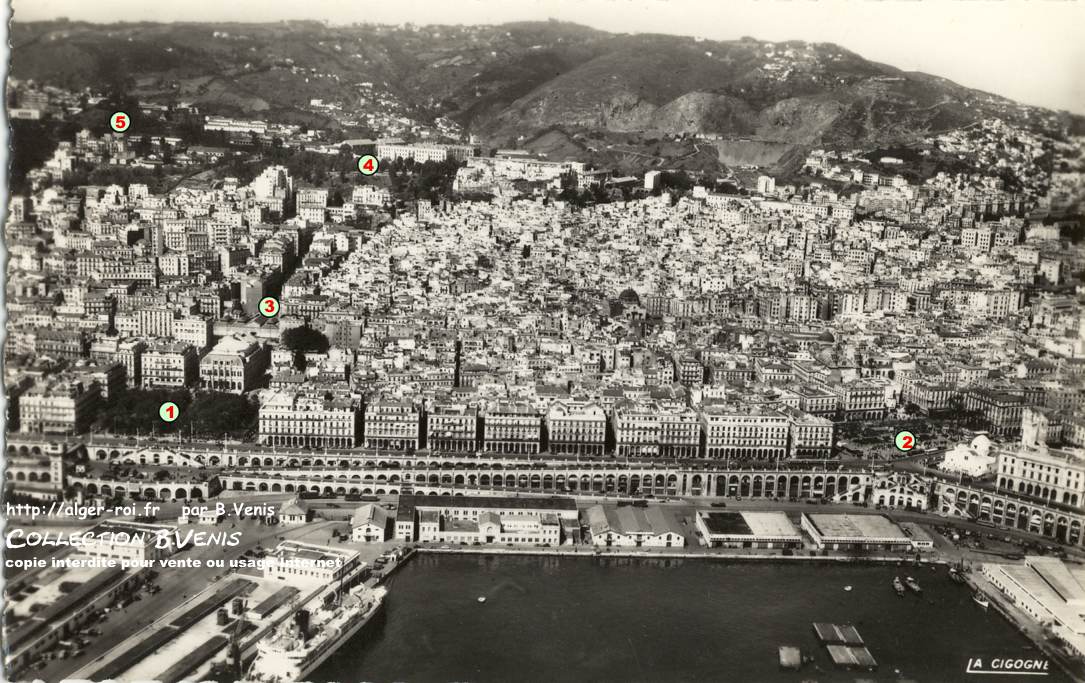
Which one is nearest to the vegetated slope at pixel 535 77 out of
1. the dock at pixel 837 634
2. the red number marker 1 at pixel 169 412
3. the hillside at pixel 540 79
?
the hillside at pixel 540 79

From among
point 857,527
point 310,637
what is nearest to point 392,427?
point 310,637

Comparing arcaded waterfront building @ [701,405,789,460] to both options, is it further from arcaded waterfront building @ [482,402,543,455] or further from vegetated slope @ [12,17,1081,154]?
vegetated slope @ [12,17,1081,154]

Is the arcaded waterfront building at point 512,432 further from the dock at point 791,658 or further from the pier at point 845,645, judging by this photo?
the dock at point 791,658

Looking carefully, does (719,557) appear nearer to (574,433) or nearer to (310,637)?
(574,433)

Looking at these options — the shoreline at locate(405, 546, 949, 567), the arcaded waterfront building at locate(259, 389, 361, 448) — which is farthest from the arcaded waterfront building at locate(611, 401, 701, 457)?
the arcaded waterfront building at locate(259, 389, 361, 448)

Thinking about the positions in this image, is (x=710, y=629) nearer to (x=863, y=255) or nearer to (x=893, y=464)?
(x=893, y=464)

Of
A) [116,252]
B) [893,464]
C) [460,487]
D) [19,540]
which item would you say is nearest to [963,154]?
[893,464]
